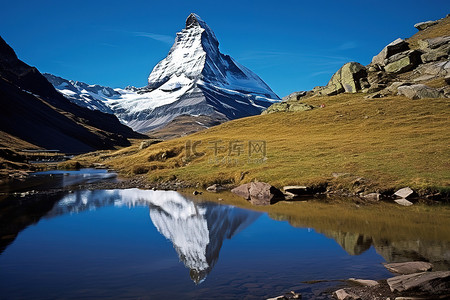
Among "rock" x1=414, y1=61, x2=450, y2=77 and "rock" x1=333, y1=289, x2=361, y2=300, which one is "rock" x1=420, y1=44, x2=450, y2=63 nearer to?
"rock" x1=414, y1=61, x2=450, y2=77

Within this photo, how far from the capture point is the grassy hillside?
39250 millimetres

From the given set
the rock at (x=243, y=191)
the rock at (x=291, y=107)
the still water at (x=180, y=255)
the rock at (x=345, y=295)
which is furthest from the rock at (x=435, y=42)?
the rock at (x=345, y=295)

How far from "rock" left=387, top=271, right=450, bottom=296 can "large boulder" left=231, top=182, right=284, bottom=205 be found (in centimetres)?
2257

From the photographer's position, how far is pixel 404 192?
33906 mm

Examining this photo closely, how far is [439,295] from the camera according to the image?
515 inches

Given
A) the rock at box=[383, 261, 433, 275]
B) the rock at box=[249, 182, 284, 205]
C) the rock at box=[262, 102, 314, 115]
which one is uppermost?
the rock at box=[262, 102, 314, 115]

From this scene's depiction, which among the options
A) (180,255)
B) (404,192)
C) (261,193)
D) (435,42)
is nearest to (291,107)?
(435,42)

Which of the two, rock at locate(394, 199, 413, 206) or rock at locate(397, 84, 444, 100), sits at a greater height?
rock at locate(397, 84, 444, 100)

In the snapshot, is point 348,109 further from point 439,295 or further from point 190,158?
point 439,295

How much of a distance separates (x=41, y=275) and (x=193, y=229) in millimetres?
11845

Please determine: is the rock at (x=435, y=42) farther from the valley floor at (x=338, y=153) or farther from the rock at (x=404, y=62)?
the valley floor at (x=338, y=153)

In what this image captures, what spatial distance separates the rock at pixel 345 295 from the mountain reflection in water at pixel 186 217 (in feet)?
19.8

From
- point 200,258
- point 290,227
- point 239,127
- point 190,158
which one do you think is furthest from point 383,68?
point 200,258

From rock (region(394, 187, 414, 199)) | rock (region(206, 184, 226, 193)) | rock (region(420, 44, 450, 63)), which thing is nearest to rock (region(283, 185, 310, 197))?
rock (region(394, 187, 414, 199))
